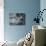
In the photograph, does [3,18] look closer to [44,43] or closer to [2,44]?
[2,44]

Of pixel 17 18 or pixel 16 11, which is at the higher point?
pixel 16 11

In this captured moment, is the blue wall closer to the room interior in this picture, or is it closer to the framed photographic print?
the room interior

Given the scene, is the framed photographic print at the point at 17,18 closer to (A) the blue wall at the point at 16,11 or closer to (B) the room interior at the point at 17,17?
(B) the room interior at the point at 17,17

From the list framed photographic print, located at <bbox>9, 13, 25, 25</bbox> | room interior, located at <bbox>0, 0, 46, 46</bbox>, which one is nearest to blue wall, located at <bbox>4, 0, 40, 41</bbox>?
room interior, located at <bbox>0, 0, 46, 46</bbox>

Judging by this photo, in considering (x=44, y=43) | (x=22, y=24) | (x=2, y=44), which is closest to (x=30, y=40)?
(x=44, y=43)

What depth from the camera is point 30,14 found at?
5.52 metres

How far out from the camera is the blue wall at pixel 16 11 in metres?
5.43

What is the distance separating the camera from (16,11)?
548cm

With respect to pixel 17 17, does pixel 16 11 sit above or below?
above

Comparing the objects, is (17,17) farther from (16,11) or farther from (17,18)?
(16,11)

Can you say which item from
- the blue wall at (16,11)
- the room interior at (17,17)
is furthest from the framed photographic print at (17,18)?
the blue wall at (16,11)

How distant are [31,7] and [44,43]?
302 cm

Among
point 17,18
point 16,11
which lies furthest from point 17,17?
point 16,11

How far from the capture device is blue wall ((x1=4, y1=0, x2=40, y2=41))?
543 centimetres
